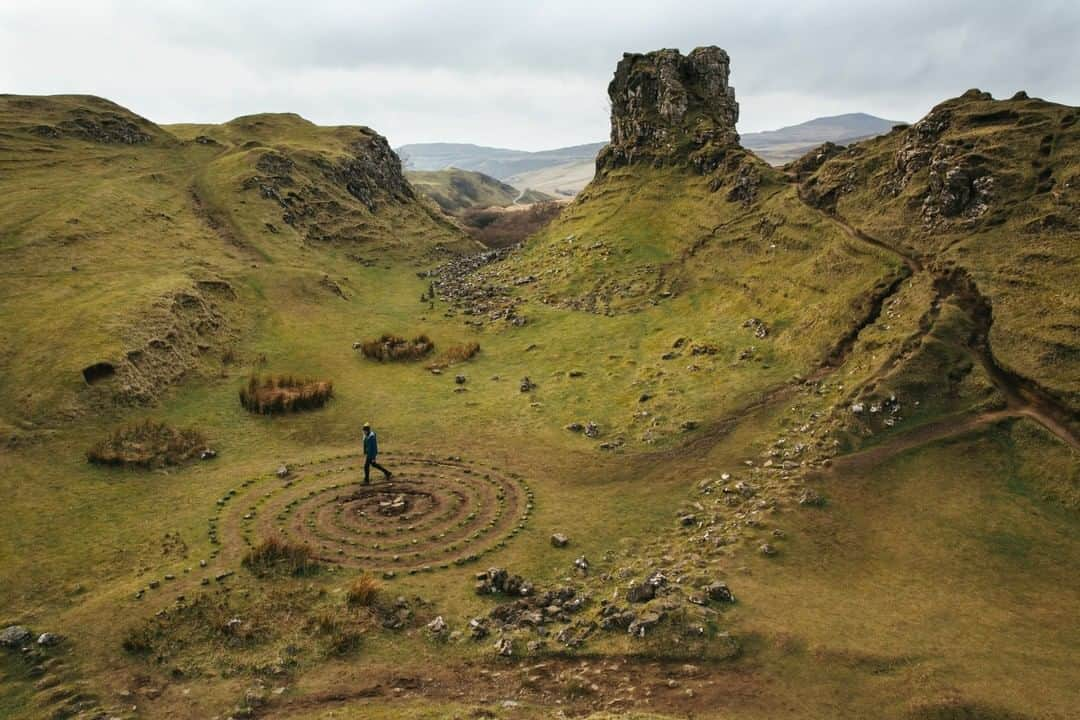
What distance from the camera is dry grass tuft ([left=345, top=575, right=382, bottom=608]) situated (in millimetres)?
22578

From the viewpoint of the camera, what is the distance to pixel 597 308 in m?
60.8

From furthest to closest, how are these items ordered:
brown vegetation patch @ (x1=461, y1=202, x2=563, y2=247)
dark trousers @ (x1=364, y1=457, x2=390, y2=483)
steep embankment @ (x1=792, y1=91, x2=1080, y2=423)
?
brown vegetation patch @ (x1=461, y1=202, x2=563, y2=247) → dark trousers @ (x1=364, y1=457, x2=390, y2=483) → steep embankment @ (x1=792, y1=91, x2=1080, y2=423)

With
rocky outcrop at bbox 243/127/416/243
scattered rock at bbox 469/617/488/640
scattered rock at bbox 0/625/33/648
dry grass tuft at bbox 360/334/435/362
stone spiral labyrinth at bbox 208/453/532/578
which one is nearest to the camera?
scattered rock at bbox 0/625/33/648

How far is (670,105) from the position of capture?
84.4 metres

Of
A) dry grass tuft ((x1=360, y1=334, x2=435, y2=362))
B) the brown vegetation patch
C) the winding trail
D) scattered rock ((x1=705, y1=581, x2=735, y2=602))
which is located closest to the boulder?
scattered rock ((x1=705, y1=581, x2=735, y2=602))

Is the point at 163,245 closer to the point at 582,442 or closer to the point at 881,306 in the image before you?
the point at 582,442

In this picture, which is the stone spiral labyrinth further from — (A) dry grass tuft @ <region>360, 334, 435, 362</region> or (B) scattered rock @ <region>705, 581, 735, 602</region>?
(A) dry grass tuft @ <region>360, 334, 435, 362</region>

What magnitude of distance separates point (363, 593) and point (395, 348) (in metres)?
33.2

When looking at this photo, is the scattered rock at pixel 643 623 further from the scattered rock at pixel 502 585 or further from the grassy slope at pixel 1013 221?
the grassy slope at pixel 1013 221

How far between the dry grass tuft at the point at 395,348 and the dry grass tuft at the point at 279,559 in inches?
1116

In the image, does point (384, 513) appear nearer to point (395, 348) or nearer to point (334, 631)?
point (334, 631)

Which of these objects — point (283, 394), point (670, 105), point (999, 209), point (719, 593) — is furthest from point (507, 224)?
point (719, 593)

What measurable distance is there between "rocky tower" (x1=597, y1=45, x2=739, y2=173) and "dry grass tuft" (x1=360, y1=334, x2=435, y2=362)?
1714 inches

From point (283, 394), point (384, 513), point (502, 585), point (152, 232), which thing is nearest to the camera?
point (502, 585)
